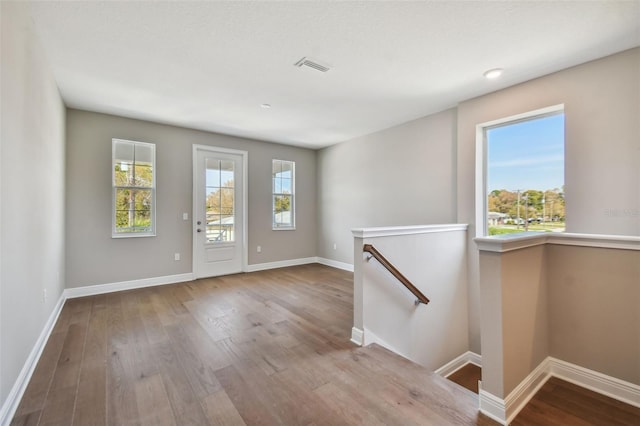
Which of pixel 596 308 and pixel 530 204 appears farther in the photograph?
pixel 530 204

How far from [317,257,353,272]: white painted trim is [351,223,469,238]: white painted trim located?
8.27ft

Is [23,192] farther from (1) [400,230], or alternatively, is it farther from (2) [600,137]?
(2) [600,137]

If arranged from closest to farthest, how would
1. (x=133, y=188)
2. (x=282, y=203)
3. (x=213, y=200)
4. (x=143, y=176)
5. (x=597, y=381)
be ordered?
(x=597, y=381) < (x=133, y=188) < (x=143, y=176) < (x=213, y=200) < (x=282, y=203)

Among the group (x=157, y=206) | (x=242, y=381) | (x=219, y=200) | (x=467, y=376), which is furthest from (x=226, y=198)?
(x=467, y=376)

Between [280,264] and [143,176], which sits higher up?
[143,176]

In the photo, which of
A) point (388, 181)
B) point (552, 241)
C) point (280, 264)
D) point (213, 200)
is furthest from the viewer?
point (280, 264)

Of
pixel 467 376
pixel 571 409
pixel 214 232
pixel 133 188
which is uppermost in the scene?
pixel 133 188

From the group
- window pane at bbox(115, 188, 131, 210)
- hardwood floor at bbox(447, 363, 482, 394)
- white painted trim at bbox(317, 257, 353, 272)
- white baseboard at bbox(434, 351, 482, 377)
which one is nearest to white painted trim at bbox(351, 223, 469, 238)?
white baseboard at bbox(434, 351, 482, 377)

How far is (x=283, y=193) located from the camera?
20.0 feet

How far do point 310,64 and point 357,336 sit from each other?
8.86 ft

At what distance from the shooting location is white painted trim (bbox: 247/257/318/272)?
555 centimetres

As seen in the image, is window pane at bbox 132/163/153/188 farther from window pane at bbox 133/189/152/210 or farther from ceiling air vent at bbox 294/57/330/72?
ceiling air vent at bbox 294/57/330/72

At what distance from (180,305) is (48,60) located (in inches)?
117

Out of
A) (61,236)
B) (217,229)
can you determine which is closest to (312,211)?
(217,229)
